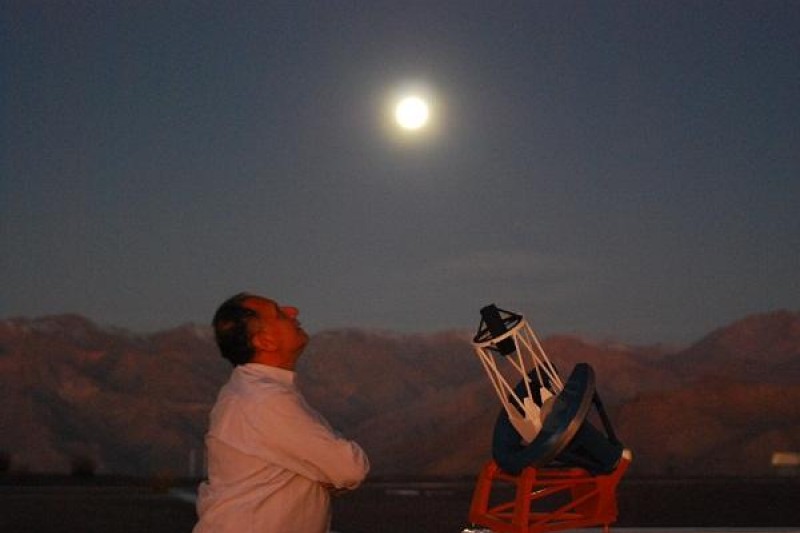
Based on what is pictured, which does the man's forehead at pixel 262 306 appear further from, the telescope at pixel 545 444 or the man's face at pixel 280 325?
the telescope at pixel 545 444

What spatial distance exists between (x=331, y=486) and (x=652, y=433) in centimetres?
8021

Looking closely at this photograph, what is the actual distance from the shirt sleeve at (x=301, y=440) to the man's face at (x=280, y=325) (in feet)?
0.53

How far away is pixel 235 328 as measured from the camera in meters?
3.61

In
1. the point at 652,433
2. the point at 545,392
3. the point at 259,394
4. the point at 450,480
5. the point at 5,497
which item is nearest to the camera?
the point at 259,394

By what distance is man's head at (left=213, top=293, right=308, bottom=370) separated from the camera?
3559 millimetres

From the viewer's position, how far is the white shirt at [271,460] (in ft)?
11.1

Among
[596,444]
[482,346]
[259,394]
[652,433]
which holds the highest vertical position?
[259,394]

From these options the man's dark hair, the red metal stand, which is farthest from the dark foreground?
A: the man's dark hair

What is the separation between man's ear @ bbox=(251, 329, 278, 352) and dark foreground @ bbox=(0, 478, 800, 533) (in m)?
11.5

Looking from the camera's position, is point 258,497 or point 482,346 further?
point 482,346

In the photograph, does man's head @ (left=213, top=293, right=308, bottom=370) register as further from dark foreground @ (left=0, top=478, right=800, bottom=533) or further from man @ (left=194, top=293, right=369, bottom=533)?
dark foreground @ (left=0, top=478, right=800, bottom=533)

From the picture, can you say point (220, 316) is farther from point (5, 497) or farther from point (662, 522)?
point (5, 497)

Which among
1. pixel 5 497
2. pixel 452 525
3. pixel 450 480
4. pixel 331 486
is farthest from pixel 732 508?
pixel 331 486

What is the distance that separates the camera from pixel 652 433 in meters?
81.5
